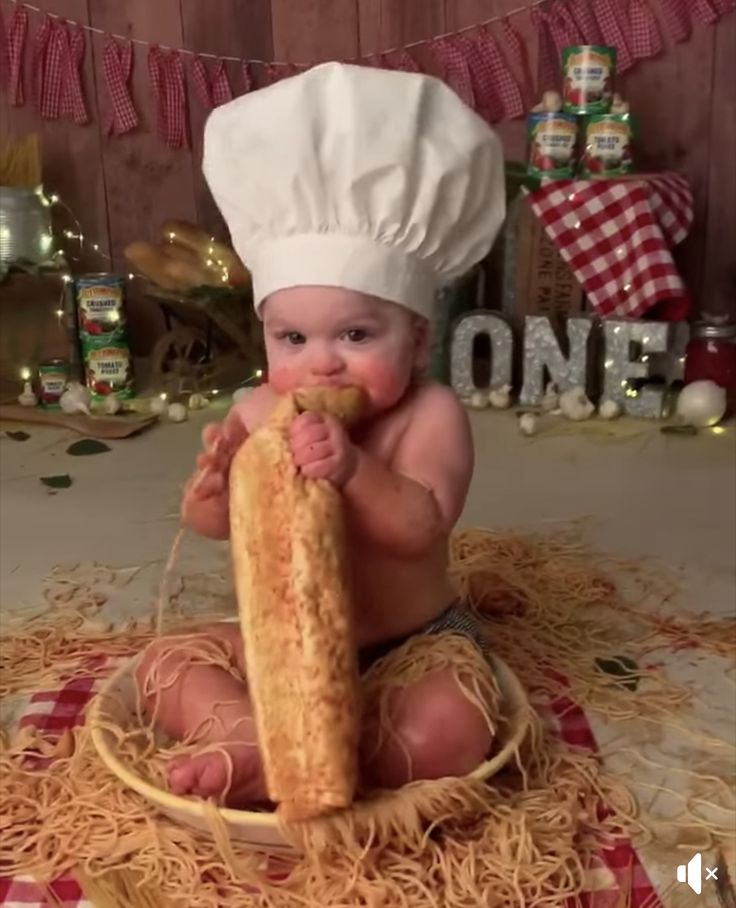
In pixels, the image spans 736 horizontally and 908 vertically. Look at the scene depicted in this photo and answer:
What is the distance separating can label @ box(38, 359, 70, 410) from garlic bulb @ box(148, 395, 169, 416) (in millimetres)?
146

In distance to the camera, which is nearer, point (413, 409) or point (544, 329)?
point (413, 409)

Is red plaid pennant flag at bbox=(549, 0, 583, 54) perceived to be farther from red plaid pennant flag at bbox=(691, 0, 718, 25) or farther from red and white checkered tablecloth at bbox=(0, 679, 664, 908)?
red and white checkered tablecloth at bbox=(0, 679, 664, 908)

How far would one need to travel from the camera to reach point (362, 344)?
2.66 feet

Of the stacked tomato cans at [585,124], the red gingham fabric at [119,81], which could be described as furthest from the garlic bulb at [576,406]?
the red gingham fabric at [119,81]

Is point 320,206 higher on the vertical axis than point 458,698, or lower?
higher

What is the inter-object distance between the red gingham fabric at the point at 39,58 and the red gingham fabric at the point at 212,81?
25 cm

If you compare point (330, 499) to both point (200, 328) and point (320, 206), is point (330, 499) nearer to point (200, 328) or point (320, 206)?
point (320, 206)

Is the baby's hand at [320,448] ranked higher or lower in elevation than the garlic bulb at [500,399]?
higher

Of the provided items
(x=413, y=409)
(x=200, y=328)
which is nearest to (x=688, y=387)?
(x=200, y=328)

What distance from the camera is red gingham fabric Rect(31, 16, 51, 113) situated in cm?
203

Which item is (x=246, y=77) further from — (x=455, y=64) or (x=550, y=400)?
(x=550, y=400)

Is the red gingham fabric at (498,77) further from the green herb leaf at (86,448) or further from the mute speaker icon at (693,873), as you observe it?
the mute speaker icon at (693,873)

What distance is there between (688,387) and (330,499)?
1161 millimetres

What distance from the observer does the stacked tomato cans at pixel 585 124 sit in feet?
5.92
